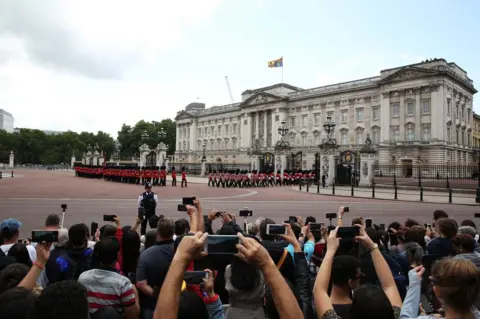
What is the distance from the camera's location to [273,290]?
2.05 m

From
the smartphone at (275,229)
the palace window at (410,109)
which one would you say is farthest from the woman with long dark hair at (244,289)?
the palace window at (410,109)

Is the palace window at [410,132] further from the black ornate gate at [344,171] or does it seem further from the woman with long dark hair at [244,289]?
the woman with long dark hair at [244,289]

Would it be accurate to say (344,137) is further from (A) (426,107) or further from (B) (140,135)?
(B) (140,135)

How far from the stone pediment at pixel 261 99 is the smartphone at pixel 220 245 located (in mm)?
72006

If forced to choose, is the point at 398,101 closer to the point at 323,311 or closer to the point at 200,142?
the point at 200,142

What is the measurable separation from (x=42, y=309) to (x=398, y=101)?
59.9 meters

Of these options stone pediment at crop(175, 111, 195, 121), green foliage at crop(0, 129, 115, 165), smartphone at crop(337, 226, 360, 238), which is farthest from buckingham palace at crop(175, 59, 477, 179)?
green foliage at crop(0, 129, 115, 165)

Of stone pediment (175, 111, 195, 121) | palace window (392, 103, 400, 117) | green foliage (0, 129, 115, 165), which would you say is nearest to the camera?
palace window (392, 103, 400, 117)

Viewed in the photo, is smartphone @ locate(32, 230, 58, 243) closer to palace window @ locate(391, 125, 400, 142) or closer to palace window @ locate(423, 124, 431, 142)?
palace window @ locate(423, 124, 431, 142)

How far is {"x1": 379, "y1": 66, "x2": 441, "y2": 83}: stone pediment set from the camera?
51.0m

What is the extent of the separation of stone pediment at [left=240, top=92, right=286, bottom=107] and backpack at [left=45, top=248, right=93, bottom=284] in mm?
70794

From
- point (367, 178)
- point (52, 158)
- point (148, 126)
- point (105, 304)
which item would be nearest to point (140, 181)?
point (367, 178)

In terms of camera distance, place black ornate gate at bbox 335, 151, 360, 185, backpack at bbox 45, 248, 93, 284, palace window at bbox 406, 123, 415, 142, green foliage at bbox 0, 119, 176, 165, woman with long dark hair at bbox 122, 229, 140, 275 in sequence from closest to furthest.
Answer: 1. backpack at bbox 45, 248, 93, 284
2. woman with long dark hair at bbox 122, 229, 140, 275
3. black ornate gate at bbox 335, 151, 360, 185
4. palace window at bbox 406, 123, 415, 142
5. green foliage at bbox 0, 119, 176, 165

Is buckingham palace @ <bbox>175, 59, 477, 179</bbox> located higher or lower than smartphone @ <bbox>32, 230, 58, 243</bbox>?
higher
